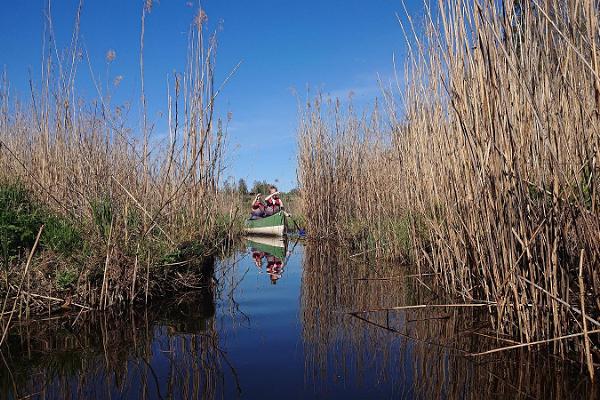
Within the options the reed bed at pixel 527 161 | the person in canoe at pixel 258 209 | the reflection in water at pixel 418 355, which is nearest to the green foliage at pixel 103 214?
the reflection in water at pixel 418 355

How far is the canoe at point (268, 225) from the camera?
998cm

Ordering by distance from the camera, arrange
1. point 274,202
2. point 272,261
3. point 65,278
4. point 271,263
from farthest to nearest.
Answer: point 274,202 → point 272,261 → point 271,263 → point 65,278

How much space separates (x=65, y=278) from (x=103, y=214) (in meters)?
0.48

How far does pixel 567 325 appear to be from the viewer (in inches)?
70.4

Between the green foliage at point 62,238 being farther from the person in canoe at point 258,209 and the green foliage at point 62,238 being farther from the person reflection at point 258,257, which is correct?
the person in canoe at point 258,209

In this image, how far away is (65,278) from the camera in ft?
9.00

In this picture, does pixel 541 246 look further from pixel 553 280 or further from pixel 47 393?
pixel 47 393

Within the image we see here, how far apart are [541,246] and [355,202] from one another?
4993 mm

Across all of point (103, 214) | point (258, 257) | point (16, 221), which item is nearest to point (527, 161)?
point (103, 214)

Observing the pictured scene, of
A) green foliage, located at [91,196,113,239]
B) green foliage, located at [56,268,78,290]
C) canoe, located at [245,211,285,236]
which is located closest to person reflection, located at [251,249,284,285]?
green foliage, located at [91,196,113,239]

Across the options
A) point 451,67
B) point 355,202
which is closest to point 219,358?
point 451,67

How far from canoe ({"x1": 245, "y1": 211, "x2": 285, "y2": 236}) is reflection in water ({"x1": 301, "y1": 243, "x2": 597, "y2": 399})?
6.63 m

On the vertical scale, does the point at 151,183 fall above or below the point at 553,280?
above

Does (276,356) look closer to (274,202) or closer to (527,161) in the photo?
(527,161)
